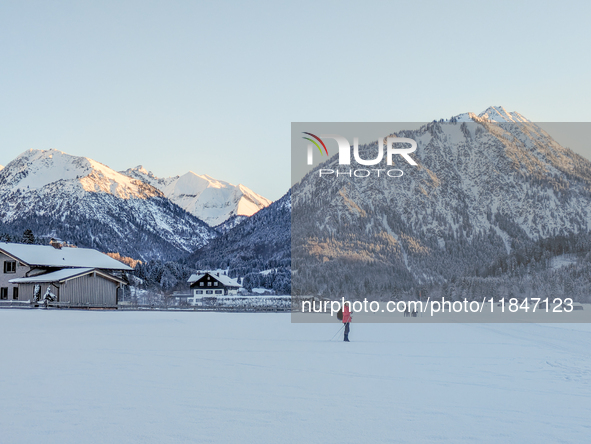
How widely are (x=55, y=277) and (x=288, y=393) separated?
4376 centimetres

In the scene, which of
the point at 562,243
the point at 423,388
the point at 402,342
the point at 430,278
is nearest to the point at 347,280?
the point at 430,278

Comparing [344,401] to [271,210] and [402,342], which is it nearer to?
[402,342]

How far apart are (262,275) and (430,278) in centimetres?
4777

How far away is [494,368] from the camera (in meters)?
14.9

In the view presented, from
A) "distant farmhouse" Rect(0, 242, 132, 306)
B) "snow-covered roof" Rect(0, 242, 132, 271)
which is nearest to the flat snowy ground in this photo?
"distant farmhouse" Rect(0, 242, 132, 306)

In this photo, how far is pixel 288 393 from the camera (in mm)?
10969

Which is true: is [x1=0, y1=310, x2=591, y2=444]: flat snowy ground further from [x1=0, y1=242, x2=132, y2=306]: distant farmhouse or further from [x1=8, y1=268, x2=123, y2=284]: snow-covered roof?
[x1=0, y1=242, x2=132, y2=306]: distant farmhouse

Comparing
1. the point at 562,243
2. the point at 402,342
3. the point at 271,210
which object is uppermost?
the point at 271,210

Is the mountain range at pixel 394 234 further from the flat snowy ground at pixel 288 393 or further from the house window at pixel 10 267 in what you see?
the flat snowy ground at pixel 288 393

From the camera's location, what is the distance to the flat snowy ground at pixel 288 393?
802cm

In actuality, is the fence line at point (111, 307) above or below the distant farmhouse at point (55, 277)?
below

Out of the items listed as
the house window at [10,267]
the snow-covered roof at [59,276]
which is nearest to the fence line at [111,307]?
the snow-covered roof at [59,276]

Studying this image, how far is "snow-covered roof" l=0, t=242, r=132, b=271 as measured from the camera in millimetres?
52294

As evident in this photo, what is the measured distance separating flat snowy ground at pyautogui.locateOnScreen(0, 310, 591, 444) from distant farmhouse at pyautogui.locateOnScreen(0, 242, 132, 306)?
31459mm
